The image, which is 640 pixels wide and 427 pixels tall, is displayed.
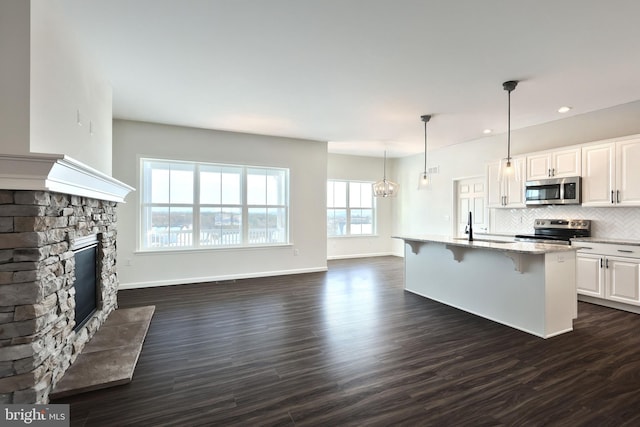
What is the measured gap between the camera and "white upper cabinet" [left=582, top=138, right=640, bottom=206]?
401 centimetres

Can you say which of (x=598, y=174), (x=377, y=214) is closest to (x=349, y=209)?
(x=377, y=214)

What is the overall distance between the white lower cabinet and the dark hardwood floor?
247mm

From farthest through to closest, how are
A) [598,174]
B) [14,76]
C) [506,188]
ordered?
[506,188] < [598,174] < [14,76]

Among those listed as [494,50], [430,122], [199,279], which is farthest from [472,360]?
[199,279]

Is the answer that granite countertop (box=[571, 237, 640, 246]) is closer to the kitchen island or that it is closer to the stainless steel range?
the stainless steel range

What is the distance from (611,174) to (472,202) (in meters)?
2.61

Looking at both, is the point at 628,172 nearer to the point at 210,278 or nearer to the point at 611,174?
the point at 611,174

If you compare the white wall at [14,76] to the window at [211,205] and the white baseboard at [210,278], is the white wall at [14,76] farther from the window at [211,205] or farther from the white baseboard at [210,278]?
the white baseboard at [210,278]

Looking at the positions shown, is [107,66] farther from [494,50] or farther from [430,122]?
[430,122]

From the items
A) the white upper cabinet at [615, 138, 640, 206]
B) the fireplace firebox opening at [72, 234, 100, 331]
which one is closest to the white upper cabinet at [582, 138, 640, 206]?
the white upper cabinet at [615, 138, 640, 206]

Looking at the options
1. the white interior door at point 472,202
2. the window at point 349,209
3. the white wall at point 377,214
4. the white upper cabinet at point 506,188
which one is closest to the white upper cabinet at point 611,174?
the white upper cabinet at point 506,188

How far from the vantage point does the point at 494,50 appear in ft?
9.53

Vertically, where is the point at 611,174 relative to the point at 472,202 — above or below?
above

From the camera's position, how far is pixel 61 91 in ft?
7.71
